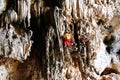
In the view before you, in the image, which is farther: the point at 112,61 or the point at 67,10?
the point at 112,61

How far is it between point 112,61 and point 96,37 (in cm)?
81

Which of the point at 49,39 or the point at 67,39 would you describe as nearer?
the point at 49,39

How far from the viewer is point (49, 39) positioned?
10.3 feet

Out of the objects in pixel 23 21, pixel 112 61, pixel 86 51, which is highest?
pixel 23 21

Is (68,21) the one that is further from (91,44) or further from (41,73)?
(41,73)

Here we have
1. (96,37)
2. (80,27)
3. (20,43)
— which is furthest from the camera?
(96,37)

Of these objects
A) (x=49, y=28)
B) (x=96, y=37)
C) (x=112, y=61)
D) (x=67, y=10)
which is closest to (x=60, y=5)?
(x=67, y=10)

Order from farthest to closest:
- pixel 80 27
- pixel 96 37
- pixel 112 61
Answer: pixel 112 61
pixel 96 37
pixel 80 27

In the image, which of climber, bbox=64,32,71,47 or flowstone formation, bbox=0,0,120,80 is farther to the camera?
Answer: climber, bbox=64,32,71,47

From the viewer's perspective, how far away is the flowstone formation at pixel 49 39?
118 inches

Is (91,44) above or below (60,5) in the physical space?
below

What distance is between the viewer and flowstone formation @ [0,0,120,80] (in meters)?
3.00

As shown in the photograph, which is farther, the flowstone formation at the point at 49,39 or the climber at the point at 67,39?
the climber at the point at 67,39

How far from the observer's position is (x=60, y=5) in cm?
323
